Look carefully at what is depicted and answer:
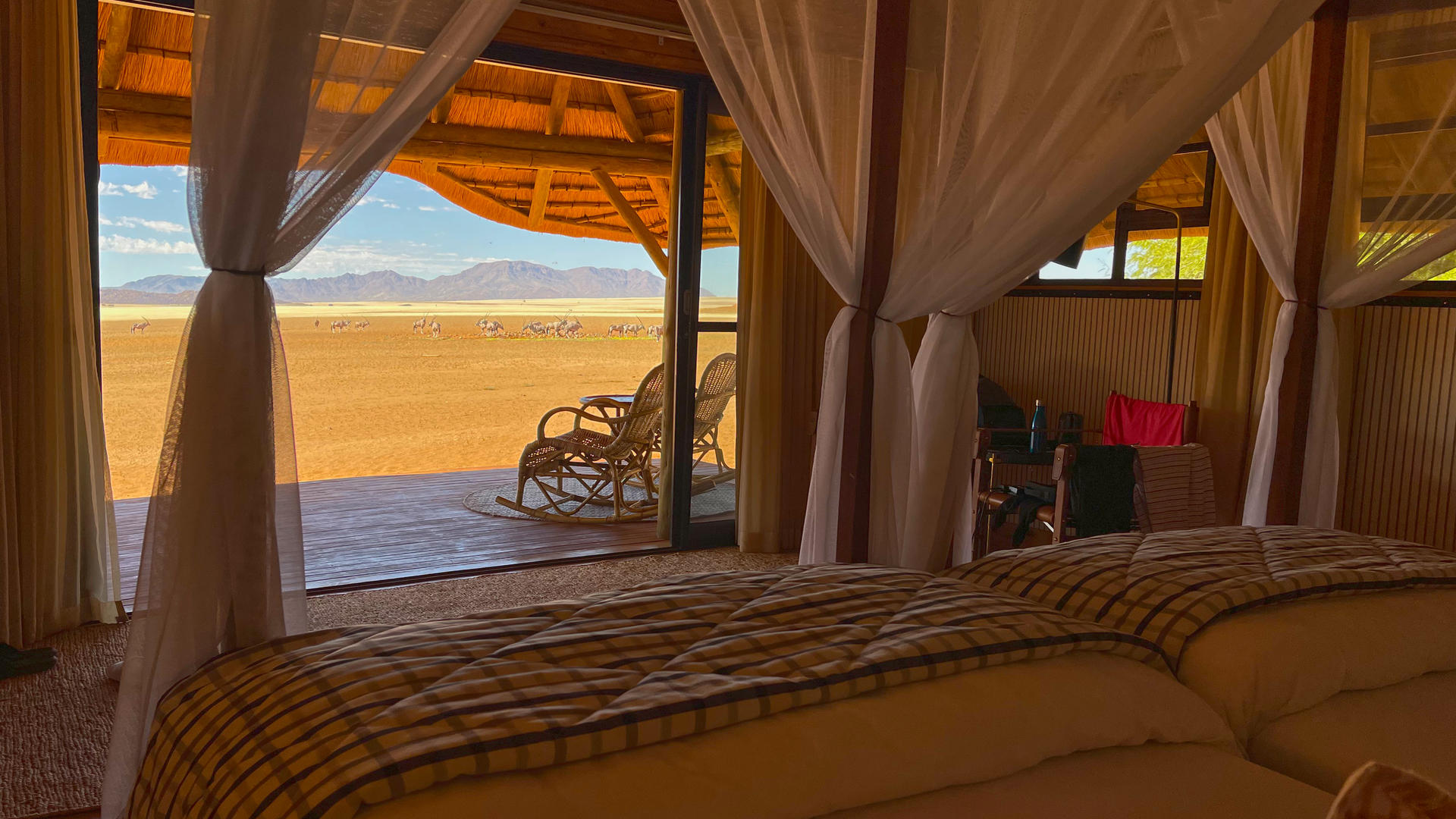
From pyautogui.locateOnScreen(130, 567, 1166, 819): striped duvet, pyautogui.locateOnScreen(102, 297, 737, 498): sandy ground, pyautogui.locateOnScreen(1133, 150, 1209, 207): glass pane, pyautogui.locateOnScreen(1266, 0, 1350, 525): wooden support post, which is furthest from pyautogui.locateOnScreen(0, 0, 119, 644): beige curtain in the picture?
pyautogui.locateOnScreen(102, 297, 737, 498): sandy ground

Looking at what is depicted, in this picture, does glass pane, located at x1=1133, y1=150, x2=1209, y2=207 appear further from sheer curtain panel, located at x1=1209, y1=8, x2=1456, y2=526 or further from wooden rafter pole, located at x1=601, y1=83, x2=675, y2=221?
wooden rafter pole, located at x1=601, y1=83, x2=675, y2=221

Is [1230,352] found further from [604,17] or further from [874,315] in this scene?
[604,17]

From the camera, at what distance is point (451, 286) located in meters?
18.2

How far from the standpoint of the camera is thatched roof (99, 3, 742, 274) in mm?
4855

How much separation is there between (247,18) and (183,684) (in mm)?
1117

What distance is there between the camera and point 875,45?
99.7 inches

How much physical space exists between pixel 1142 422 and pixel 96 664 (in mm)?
4109

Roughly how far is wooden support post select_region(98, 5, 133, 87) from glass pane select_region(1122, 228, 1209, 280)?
16.1 feet

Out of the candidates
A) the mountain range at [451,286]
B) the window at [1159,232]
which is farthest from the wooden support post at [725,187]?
the mountain range at [451,286]

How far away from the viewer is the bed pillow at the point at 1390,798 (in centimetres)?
76

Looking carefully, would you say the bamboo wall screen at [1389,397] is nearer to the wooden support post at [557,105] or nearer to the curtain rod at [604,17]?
the curtain rod at [604,17]

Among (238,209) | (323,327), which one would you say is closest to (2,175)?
(238,209)

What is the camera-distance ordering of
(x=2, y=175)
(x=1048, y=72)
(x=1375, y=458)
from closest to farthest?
(x=1048, y=72) < (x=2, y=175) < (x=1375, y=458)

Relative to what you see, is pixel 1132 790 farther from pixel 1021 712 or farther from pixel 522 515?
pixel 522 515
